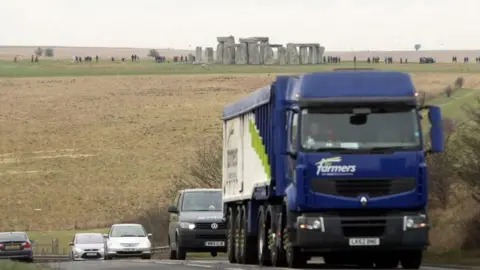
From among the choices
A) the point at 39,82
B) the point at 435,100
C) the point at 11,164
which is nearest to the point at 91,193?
the point at 11,164

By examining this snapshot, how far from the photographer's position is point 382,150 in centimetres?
2428

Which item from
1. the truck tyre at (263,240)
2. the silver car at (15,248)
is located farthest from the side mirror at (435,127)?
the silver car at (15,248)

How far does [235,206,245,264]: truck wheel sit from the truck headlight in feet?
22.6

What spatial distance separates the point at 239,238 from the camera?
32000 mm

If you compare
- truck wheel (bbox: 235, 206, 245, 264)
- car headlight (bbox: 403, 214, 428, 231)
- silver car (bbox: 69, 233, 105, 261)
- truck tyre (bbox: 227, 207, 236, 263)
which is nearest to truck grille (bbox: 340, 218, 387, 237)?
car headlight (bbox: 403, 214, 428, 231)

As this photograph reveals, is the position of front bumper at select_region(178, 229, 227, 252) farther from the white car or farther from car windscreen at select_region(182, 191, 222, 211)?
the white car

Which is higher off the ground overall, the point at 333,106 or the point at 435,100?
the point at 333,106

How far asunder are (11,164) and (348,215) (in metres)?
87.1

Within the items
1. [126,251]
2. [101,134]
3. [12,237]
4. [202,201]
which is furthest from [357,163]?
[101,134]

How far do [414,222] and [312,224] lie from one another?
1763mm

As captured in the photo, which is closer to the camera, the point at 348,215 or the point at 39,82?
the point at 348,215

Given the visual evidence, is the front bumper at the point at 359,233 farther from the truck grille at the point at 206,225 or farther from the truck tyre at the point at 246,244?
the truck grille at the point at 206,225

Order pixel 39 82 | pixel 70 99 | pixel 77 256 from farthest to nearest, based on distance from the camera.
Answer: pixel 39 82 → pixel 70 99 → pixel 77 256

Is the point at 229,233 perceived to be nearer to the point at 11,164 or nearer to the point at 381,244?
the point at 381,244
